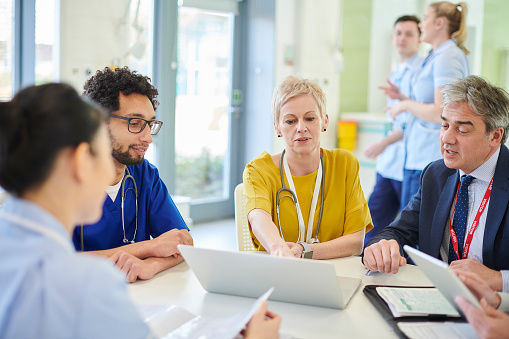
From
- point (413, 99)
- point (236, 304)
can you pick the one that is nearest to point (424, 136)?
point (413, 99)

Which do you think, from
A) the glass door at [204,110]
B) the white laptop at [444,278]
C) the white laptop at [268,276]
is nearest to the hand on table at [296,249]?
the white laptop at [268,276]

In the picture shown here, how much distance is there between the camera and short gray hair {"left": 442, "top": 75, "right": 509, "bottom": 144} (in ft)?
5.95

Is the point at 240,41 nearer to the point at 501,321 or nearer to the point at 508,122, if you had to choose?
the point at 508,122

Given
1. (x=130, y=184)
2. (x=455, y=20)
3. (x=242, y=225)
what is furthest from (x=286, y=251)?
(x=455, y=20)

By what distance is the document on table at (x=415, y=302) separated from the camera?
1.32m

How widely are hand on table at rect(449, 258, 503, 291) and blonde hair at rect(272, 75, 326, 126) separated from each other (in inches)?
32.4

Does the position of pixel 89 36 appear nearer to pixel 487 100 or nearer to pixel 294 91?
pixel 294 91

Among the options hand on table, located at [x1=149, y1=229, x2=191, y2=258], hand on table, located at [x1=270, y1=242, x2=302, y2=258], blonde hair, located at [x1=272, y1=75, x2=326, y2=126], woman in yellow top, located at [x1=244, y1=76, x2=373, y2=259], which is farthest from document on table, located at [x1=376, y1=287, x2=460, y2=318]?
blonde hair, located at [x1=272, y1=75, x2=326, y2=126]

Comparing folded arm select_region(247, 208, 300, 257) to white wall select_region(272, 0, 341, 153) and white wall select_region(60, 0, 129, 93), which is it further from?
white wall select_region(272, 0, 341, 153)

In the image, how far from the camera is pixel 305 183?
2096 millimetres

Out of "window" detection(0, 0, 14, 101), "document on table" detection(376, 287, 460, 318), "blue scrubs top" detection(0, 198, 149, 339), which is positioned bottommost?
"document on table" detection(376, 287, 460, 318)

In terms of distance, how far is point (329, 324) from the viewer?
1304 mm

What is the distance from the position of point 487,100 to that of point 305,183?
0.70 metres

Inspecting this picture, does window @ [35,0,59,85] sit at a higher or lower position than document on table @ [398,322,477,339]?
higher
